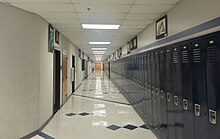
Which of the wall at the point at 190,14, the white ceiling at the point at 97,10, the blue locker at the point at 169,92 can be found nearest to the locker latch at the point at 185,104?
the blue locker at the point at 169,92

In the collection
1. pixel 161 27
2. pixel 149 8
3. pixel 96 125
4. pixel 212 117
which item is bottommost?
pixel 96 125

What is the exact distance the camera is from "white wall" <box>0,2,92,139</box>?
9.89 feet

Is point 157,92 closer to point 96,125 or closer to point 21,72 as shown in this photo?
point 96,125

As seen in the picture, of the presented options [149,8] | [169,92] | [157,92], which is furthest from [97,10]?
[169,92]

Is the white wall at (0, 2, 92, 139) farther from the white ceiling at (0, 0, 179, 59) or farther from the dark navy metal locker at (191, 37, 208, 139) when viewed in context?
the dark navy metal locker at (191, 37, 208, 139)

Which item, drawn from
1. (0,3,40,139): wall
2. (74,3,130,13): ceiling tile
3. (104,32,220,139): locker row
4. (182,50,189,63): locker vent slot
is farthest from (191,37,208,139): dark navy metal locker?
(0,3,40,139): wall

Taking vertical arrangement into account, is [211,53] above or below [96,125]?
above

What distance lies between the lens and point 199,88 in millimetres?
1853

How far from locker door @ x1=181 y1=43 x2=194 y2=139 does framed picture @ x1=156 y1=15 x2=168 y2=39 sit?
5.63 feet

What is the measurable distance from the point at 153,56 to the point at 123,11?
3.67 ft

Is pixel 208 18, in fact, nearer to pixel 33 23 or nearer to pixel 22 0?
pixel 22 0

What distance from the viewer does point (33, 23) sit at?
3.68 meters

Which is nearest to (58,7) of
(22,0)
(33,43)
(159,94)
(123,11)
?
(22,0)

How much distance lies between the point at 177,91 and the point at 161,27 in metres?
2.03
